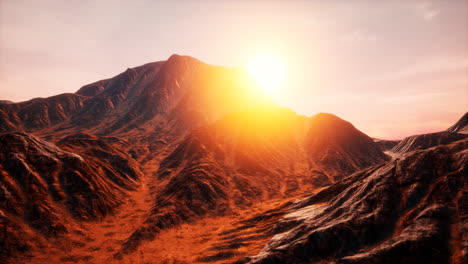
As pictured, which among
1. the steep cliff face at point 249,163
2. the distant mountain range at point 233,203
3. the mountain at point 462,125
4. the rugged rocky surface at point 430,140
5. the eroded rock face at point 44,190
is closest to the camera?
the distant mountain range at point 233,203

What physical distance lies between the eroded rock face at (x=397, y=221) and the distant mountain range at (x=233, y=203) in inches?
5.7

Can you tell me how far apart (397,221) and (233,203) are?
57176 millimetres

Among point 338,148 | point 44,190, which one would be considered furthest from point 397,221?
point 338,148

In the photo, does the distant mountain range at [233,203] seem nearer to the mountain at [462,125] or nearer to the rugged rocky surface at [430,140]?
the rugged rocky surface at [430,140]

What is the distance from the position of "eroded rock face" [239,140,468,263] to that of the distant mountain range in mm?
144

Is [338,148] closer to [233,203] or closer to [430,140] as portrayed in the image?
[430,140]

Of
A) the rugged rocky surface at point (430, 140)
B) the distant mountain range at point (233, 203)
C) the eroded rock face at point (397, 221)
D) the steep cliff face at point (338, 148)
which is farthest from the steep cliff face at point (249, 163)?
the eroded rock face at point (397, 221)

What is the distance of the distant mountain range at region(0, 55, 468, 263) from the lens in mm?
27531

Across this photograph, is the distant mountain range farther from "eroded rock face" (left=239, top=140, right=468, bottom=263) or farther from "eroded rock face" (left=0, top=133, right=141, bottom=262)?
"eroded rock face" (left=0, top=133, right=141, bottom=262)

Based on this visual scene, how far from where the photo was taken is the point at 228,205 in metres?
76.4

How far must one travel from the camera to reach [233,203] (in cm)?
7856

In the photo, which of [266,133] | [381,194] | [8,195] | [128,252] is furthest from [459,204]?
[266,133]

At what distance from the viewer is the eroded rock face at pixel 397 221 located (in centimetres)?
2305

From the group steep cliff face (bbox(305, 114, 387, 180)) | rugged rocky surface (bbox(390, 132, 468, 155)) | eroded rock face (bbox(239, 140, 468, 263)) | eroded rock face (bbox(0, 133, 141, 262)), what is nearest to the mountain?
rugged rocky surface (bbox(390, 132, 468, 155))
